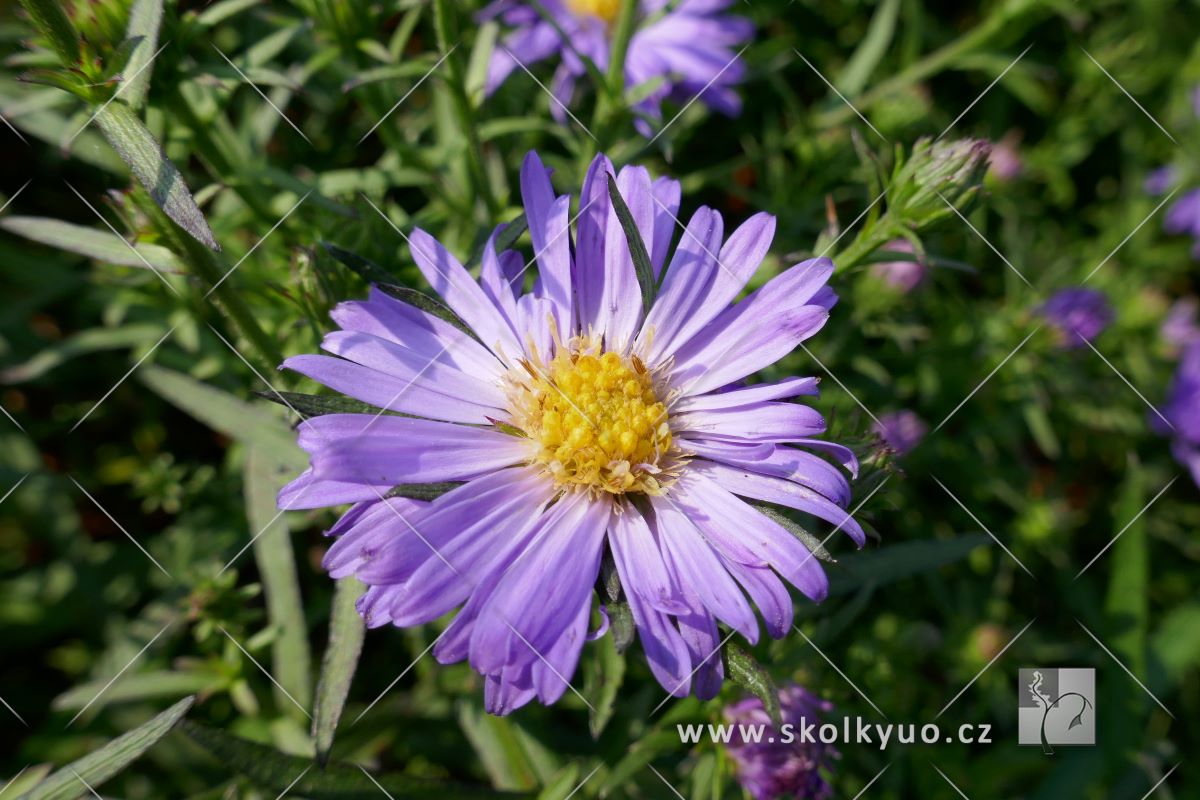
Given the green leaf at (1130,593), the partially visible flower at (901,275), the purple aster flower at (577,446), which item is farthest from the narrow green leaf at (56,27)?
the green leaf at (1130,593)

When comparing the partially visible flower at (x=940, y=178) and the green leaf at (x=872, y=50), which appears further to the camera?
the green leaf at (x=872, y=50)

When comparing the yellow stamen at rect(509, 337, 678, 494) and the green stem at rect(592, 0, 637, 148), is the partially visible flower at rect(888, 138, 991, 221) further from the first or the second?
the green stem at rect(592, 0, 637, 148)

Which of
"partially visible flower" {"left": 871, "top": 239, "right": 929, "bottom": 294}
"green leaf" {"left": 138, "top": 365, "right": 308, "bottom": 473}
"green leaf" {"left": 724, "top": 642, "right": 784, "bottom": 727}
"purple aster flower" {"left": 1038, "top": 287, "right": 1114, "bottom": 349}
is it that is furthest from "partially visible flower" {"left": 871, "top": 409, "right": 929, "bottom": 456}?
"green leaf" {"left": 138, "top": 365, "right": 308, "bottom": 473}

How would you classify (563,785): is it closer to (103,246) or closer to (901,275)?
(103,246)

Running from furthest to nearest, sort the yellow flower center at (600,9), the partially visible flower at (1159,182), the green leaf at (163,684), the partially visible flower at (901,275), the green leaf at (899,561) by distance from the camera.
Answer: the partially visible flower at (1159,182), the yellow flower center at (600,9), the partially visible flower at (901,275), the green leaf at (163,684), the green leaf at (899,561)

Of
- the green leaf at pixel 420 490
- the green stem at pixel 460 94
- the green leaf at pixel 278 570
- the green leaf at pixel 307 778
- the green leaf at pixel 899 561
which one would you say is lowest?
the green leaf at pixel 307 778

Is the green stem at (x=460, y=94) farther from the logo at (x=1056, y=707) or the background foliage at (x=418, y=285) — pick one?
the logo at (x=1056, y=707)

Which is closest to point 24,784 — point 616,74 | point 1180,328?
point 616,74

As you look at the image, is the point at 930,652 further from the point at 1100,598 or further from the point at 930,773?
the point at 1100,598
